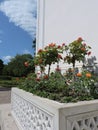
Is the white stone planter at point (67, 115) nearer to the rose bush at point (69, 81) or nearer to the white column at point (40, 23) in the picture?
the rose bush at point (69, 81)

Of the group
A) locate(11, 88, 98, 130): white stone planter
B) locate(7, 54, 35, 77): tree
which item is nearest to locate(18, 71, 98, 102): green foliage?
locate(11, 88, 98, 130): white stone planter

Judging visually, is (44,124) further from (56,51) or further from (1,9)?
(1,9)

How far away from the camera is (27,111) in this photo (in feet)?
11.9

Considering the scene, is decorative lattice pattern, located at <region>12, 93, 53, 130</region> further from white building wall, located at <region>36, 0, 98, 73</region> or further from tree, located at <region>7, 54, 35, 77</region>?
tree, located at <region>7, 54, 35, 77</region>

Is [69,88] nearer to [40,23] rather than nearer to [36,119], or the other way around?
[36,119]

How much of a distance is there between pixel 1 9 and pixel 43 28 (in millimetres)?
5601

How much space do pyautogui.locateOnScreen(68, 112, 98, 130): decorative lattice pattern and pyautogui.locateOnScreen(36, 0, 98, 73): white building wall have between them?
1.67 metres

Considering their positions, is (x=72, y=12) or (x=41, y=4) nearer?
(x=72, y=12)

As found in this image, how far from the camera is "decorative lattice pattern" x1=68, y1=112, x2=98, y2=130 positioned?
2.29 m

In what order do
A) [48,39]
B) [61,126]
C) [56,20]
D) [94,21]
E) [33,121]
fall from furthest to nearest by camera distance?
[48,39], [56,20], [94,21], [33,121], [61,126]

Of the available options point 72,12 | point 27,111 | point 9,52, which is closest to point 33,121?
point 27,111

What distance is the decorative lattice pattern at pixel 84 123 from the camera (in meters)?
2.29

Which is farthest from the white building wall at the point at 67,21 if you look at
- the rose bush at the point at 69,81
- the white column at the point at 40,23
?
the rose bush at the point at 69,81

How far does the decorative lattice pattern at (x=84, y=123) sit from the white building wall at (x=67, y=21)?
5.47 feet
